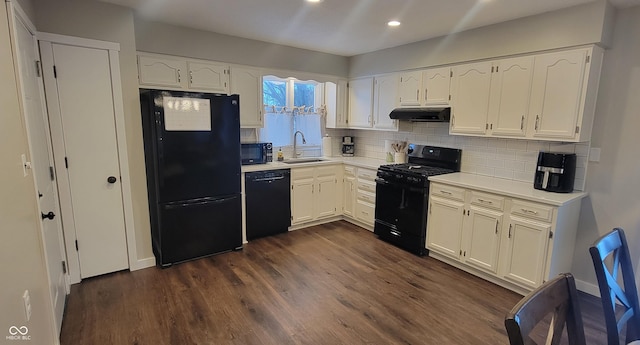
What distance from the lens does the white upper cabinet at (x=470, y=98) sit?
3.27 m

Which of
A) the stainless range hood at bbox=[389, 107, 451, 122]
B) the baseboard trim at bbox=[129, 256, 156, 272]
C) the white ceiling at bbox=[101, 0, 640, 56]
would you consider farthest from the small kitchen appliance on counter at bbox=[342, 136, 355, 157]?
the baseboard trim at bbox=[129, 256, 156, 272]

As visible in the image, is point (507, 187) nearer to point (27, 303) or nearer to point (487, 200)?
point (487, 200)

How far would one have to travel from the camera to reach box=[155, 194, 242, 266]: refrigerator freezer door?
322 centimetres

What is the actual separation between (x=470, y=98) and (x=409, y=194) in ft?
3.99

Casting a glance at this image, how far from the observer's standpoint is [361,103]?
4.75 m


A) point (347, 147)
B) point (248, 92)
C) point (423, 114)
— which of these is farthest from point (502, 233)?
point (248, 92)

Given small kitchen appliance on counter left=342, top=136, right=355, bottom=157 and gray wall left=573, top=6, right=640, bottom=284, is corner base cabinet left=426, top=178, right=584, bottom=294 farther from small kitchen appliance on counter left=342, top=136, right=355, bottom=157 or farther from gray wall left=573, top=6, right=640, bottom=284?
small kitchen appliance on counter left=342, top=136, right=355, bottom=157

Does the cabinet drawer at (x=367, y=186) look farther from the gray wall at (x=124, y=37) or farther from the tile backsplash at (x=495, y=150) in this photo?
the gray wall at (x=124, y=37)

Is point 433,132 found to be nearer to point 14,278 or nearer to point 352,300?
point 352,300

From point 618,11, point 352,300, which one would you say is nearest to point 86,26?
point 352,300

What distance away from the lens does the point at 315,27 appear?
132 inches

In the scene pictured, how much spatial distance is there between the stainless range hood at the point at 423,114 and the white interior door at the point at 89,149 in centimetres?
311

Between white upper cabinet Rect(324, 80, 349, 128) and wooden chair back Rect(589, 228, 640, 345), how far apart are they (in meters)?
3.79

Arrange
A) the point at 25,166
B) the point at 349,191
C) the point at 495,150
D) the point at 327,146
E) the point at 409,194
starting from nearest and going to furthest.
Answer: the point at 25,166
the point at 495,150
the point at 409,194
the point at 349,191
the point at 327,146
